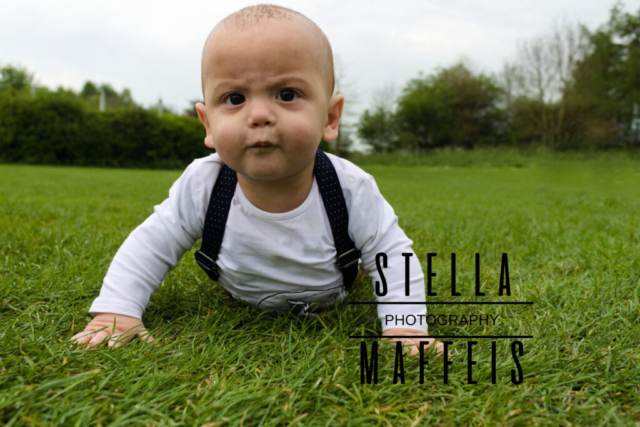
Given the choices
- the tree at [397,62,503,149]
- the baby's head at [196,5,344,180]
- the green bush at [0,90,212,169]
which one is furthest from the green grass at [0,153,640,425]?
the tree at [397,62,503,149]

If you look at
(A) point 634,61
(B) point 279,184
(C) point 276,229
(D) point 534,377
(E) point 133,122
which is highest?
(A) point 634,61

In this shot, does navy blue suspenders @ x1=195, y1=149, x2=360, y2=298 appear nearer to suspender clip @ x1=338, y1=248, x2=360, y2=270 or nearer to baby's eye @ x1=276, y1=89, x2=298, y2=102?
suspender clip @ x1=338, y1=248, x2=360, y2=270

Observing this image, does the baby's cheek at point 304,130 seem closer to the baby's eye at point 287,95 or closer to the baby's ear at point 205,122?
the baby's eye at point 287,95

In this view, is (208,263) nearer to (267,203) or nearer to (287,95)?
(267,203)

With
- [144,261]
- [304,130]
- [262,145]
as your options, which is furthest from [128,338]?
[304,130]

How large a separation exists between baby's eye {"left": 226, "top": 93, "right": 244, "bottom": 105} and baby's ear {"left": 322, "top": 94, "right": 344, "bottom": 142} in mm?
327

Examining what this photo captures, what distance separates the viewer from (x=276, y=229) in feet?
5.24

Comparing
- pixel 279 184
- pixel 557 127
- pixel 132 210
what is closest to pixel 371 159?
pixel 557 127

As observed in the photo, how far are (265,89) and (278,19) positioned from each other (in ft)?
0.72

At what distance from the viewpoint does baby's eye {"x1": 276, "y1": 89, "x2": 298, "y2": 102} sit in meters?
1.36

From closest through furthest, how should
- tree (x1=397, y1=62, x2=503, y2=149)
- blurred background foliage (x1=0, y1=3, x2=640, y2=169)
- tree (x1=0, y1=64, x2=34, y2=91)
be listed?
blurred background foliage (x1=0, y1=3, x2=640, y2=169), tree (x1=397, y1=62, x2=503, y2=149), tree (x1=0, y1=64, x2=34, y2=91)

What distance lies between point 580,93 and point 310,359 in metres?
21.6

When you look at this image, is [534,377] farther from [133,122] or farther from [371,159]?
[371,159]

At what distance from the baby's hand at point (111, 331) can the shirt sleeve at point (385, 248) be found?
2.54ft
